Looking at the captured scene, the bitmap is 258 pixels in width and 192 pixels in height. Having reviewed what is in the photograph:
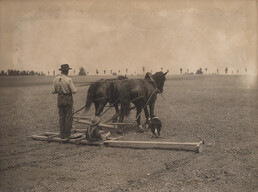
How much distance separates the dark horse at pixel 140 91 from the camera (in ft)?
27.5

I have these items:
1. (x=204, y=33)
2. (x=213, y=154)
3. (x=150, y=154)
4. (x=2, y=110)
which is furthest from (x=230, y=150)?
(x=2, y=110)

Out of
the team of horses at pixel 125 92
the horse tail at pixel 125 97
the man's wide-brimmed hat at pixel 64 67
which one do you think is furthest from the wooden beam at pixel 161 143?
the man's wide-brimmed hat at pixel 64 67

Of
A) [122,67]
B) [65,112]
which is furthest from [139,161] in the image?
[122,67]

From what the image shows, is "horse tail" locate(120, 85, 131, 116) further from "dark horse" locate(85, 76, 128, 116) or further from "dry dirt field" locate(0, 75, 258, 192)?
"dry dirt field" locate(0, 75, 258, 192)

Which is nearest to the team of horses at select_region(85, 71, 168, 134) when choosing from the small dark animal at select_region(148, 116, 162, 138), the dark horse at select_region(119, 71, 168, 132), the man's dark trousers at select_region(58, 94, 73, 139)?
the dark horse at select_region(119, 71, 168, 132)

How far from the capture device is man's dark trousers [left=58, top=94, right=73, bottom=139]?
7.22 meters

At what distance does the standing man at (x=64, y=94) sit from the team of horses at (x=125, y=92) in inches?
37.5

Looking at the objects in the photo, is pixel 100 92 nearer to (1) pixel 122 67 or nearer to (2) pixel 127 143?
(1) pixel 122 67

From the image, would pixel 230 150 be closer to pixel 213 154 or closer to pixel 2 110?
pixel 213 154

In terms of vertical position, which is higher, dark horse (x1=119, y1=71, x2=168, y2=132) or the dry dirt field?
dark horse (x1=119, y1=71, x2=168, y2=132)

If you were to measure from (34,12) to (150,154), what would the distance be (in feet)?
15.0

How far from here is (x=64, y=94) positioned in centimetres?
722

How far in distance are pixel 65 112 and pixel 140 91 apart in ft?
7.71

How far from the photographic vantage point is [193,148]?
6805 mm
